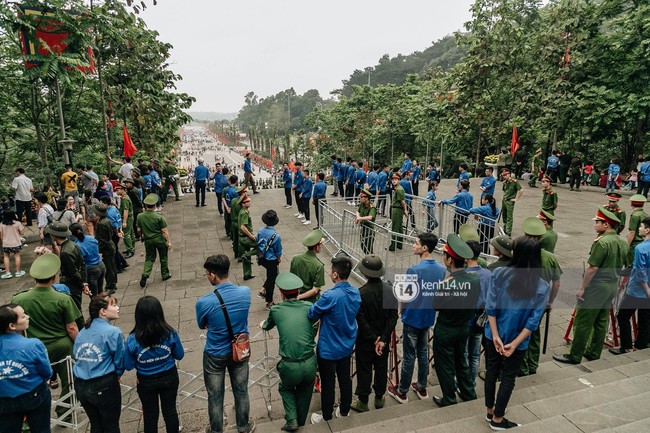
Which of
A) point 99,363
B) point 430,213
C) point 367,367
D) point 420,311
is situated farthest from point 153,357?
point 430,213

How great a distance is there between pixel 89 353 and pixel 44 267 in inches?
47.1

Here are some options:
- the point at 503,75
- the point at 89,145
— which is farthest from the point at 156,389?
the point at 503,75

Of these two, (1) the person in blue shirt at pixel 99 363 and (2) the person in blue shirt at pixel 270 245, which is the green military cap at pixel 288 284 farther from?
(2) the person in blue shirt at pixel 270 245

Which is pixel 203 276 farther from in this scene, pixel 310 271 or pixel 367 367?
pixel 367 367

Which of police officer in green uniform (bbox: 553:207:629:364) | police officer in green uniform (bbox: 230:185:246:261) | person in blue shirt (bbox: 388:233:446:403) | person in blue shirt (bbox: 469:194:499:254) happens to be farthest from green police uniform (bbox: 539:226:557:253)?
police officer in green uniform (bbox: 230:185:246:261)

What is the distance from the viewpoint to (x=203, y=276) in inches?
332

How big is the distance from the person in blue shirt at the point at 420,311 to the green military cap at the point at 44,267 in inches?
128

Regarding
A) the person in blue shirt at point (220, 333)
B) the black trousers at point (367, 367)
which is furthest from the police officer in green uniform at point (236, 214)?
the black trousers at point (367, 367)

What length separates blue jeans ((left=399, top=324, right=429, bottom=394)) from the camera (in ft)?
13.4

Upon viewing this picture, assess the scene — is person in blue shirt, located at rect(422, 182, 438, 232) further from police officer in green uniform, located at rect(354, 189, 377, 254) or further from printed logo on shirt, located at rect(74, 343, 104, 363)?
printed logo on shirt, located at rect(74, 343, 104, 363)

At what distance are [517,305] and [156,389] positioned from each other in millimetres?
2995

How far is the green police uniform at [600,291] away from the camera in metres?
4.50

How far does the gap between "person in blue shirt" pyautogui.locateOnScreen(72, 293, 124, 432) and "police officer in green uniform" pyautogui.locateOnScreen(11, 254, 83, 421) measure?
895 millimetres

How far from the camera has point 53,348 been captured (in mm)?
3896
